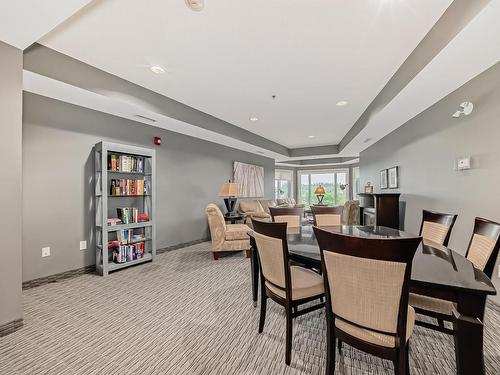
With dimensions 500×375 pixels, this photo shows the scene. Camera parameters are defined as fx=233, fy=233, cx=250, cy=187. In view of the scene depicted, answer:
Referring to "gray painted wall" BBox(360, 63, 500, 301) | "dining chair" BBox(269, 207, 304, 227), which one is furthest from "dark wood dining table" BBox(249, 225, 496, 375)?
"dining chair" BBox(269, 207, 304, 227)

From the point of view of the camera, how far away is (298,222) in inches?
125

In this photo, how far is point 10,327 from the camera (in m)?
1.96

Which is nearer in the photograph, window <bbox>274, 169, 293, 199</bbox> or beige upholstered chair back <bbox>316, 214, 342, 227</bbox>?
beige upholstered chair back <bbox>316, 214, 342, 227</bbox>

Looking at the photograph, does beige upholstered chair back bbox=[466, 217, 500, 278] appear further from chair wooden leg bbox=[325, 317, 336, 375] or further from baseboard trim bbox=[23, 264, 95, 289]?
baseboard trim bbox=[23, 264, 95, 289]

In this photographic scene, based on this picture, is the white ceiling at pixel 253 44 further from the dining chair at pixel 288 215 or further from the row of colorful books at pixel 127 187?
the dining chair at pixel 288 215

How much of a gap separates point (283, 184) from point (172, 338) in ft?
30.9

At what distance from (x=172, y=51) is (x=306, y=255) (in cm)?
247

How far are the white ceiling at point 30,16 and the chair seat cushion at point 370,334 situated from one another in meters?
2.65

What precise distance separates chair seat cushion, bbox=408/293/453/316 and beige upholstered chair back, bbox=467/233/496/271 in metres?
0.31

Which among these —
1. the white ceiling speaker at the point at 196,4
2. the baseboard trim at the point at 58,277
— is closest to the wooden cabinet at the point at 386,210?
the white ceiling speaker at the point at 196,4

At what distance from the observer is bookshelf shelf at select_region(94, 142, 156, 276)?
3344 millimetres

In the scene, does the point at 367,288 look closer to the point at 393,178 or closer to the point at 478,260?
the point at 478,260

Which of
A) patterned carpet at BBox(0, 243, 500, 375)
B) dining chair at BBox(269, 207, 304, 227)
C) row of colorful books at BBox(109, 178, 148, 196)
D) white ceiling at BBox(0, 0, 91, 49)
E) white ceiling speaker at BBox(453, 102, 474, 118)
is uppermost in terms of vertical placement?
white ceiling at BBox(0, 0, 91, 49)

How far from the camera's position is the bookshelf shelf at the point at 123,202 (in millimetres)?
3344
